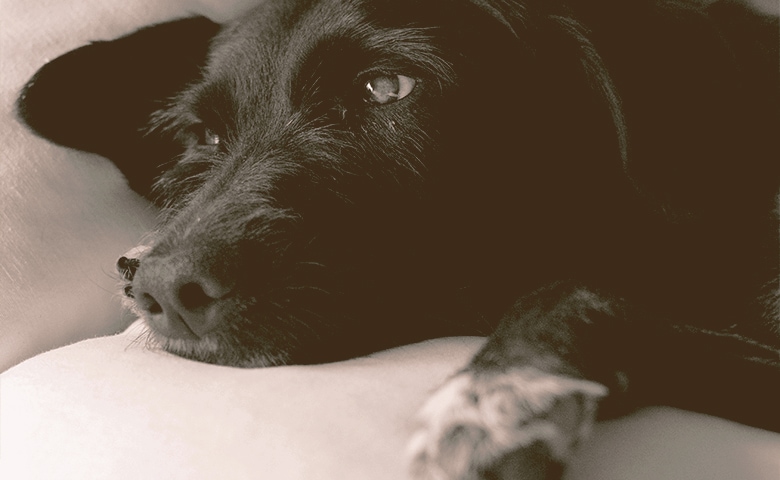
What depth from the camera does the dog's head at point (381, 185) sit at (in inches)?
52.1

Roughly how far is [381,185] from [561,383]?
2.27 feet

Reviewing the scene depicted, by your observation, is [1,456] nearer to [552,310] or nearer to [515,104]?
[552,310]

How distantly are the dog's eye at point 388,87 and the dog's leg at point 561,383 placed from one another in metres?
0.56

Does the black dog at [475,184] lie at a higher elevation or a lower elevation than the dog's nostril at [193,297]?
higher

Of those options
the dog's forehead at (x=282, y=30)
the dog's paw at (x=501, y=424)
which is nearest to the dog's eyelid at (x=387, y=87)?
the dog's forehead at (x=282, y=30)

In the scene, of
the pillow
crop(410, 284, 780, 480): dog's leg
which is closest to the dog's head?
the pillow

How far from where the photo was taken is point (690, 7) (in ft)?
5.26

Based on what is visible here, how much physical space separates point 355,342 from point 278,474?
1.68 ft

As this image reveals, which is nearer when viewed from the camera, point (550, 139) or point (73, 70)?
point (550, 139)

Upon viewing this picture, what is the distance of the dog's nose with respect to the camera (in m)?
1.26

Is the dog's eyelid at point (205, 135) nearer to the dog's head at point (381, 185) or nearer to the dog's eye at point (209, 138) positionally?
the dog's eye at point (209, 138)

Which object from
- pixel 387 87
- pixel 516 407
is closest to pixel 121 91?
pixel 387 87

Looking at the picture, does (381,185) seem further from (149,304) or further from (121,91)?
(121,91)

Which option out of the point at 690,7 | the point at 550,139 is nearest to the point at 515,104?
the point at 550,139
